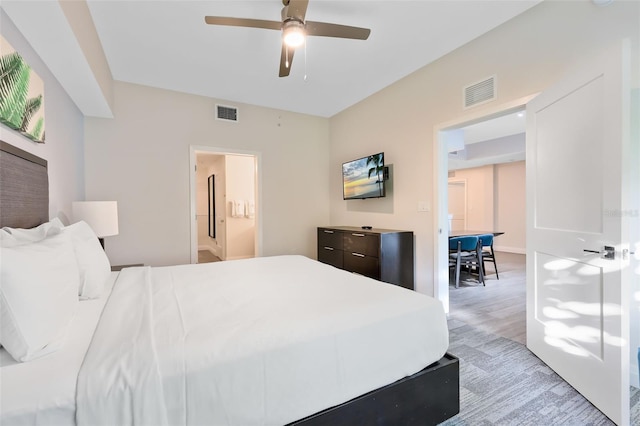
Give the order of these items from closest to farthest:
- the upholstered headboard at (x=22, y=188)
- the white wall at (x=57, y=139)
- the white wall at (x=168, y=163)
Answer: the upholstered headboard at (x=22, y=188)
the white wall at (x=57, y=139)
the white wall at (x=168, y=163)

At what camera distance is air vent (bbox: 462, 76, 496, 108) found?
260 centimetres

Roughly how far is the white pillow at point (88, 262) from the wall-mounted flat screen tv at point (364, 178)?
296 centimetres

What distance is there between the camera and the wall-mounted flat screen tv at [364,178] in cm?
375

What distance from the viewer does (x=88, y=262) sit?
167cm

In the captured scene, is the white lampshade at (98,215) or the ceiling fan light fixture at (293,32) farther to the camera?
the white lampshade at (98,215)

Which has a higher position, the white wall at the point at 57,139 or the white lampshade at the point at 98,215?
the white wall at the point at 57,139

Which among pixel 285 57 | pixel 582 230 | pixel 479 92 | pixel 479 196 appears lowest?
pixel 582 230

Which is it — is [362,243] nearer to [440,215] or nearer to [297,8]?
[440,215]

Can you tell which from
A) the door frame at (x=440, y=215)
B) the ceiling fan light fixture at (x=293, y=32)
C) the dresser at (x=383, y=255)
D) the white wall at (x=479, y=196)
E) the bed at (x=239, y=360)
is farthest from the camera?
the white wall at (x=479, y=196)

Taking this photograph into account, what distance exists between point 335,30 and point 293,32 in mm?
336

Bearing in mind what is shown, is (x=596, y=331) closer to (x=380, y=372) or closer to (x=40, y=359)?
(x=380, y=372)

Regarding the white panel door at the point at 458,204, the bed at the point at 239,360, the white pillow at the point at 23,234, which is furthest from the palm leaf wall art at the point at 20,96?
the white panel door at the point at 458,204

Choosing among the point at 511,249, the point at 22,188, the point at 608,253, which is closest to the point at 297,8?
the point at 22,188

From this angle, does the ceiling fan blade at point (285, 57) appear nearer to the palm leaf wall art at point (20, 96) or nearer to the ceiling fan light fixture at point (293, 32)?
the ceiling fan light fixture at point (293, 32)
